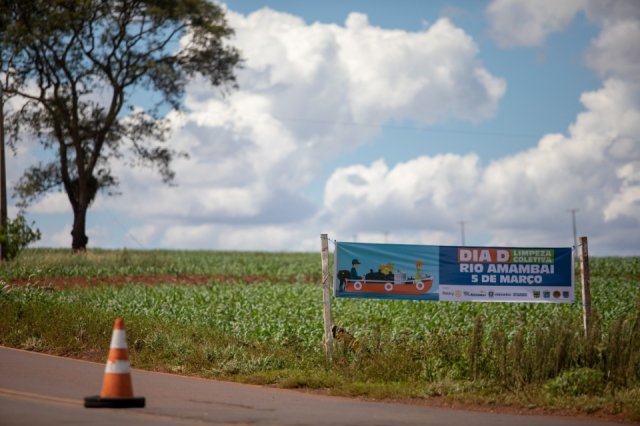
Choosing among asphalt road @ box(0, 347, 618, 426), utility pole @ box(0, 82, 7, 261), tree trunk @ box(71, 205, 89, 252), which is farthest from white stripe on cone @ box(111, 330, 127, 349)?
tree trunk @ box(71, 205, 89, 252)

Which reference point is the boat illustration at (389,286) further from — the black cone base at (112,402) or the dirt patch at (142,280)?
the dirt patch at (142,280)

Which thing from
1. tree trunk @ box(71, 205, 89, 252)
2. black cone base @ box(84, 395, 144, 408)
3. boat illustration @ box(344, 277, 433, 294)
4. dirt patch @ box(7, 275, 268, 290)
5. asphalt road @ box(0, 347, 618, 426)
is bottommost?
asphalt road @ box(0, 347, 618, 426)

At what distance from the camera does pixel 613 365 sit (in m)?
14.1

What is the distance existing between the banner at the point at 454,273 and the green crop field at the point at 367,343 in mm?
648

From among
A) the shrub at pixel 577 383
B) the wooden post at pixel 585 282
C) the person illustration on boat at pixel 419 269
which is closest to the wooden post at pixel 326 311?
the person illustration on boat at pixel 419 269

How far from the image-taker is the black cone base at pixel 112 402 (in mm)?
11422

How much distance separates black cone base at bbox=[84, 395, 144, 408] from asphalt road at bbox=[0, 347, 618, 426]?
0.08 meters

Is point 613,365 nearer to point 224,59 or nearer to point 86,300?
point 86,300

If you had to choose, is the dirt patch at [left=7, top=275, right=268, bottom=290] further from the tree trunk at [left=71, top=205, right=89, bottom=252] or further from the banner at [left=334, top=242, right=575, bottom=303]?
the banner at [left=334, top=242, right=575, bottom=303]

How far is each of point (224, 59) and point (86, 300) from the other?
29986mm

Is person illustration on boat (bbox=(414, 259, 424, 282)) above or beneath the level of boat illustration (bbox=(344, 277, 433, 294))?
above

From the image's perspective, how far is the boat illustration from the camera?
1617 centimetres

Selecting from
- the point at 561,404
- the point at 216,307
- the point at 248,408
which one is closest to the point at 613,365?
the point at 561,404

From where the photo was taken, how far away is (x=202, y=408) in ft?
39.3
